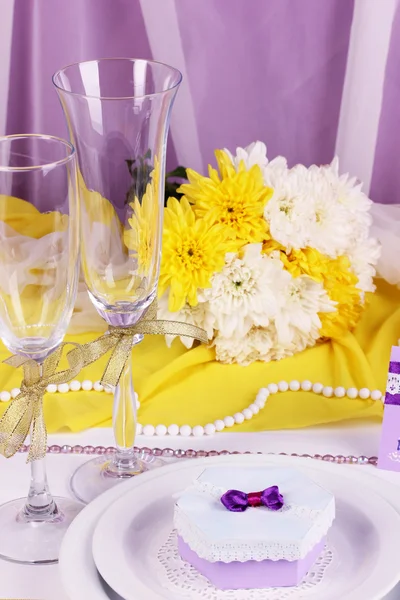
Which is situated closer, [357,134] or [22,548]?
[22,548]

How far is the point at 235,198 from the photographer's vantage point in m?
1.17

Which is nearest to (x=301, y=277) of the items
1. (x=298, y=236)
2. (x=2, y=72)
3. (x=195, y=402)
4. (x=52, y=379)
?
(x=298, y=236)

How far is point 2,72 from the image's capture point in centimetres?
162

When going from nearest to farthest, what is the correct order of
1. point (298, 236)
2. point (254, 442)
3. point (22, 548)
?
point (22, 548)
point (254, 442)
point (298, 236)

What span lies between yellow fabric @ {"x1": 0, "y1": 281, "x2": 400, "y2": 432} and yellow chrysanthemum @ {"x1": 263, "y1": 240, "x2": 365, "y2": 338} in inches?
1.0

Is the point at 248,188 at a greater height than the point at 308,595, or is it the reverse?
the point at 248,188

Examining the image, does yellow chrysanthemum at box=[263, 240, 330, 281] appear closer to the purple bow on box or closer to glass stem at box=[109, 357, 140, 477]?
glass stem at box=[109, 357, 140, 477]

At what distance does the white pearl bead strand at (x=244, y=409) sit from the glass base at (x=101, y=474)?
51 millimetres

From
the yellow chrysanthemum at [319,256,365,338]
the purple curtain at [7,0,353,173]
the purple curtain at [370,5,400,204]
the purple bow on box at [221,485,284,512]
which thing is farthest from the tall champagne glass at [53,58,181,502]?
the purple curtain at [370,5,400,204]

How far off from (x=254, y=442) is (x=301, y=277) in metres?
0.24

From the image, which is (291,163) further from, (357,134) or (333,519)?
(333,519)

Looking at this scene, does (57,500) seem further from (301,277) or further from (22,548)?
(301,277)

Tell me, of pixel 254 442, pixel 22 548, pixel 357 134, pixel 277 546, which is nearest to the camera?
pixel 277 546

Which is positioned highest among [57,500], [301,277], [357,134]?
[357,134]
